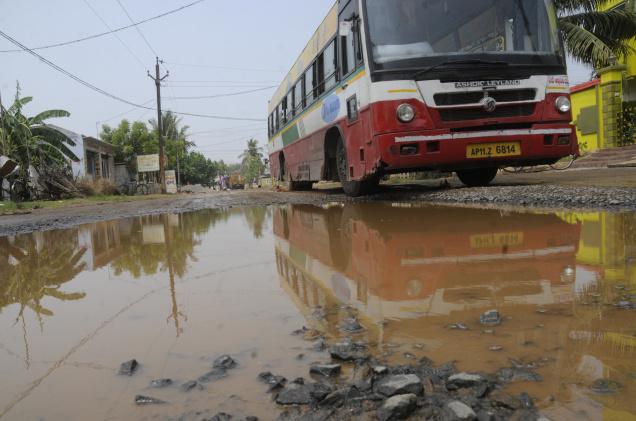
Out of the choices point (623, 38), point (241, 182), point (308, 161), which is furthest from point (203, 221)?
point (241, 182)

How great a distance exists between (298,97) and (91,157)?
2285cm

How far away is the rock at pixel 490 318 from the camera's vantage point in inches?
62.9

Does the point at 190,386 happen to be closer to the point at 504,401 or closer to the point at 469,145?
the point at 504,401

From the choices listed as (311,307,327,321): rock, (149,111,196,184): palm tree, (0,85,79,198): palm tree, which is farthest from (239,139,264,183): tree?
(311,307,327,321): rock

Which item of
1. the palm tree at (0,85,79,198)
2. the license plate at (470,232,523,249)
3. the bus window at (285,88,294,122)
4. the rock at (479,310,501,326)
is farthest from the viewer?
the palm tree at (0,85,79,198)

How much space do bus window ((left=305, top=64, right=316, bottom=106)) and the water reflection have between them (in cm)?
602

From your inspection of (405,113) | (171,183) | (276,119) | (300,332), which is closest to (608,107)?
(276,119)

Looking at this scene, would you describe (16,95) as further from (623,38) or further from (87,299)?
(623,38)

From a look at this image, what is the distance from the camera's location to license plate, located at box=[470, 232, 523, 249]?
2.92 metres

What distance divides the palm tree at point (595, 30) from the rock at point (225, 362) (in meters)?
16.1

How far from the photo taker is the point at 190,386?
129 centimetres

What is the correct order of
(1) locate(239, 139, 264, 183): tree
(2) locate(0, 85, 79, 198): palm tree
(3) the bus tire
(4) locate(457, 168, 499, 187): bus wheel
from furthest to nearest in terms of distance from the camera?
1. (1) locate(239, 139, 264, 183): tree
2. (2) locate(0, 85, 79, 198): palm tree
3. (3) the bus tire
4. (4) locate(457, 168, 499, 187): bus wheel

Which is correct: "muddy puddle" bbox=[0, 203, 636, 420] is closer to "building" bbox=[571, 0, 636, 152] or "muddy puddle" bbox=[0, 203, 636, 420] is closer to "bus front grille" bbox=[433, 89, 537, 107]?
"bus front grille" bbox=[433, 89, 537, 107]

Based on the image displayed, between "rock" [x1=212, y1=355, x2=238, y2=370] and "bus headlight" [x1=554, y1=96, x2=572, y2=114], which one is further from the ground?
"bus headlight" [x1=554, y1=96, x2=572, y2=114]
